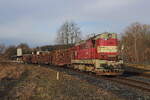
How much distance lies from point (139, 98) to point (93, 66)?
10545 millimetres

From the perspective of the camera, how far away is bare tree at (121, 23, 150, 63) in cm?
5869

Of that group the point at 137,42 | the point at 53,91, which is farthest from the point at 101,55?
the point at 137,42

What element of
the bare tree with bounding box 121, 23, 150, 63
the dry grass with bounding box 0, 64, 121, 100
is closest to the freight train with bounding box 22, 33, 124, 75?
the dry grass with bounding box 0, 64, 121, 100

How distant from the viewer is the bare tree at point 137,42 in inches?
2311

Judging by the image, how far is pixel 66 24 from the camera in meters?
86.4

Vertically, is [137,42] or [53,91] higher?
[137,42]

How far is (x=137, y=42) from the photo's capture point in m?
63.8

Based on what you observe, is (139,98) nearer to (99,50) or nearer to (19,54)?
(99,50)

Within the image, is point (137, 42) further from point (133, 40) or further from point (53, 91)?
point (53, 91)

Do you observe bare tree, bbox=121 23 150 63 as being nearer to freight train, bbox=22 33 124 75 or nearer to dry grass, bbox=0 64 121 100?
freight train, bbox=22 33 124 75

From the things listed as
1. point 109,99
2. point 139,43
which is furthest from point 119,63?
point 139,43

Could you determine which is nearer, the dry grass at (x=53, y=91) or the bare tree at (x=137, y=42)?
the dry grass at (x=53, y=91)

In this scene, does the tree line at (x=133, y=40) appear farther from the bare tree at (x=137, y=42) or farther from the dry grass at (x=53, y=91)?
the dry grass at (x=53, y=91)

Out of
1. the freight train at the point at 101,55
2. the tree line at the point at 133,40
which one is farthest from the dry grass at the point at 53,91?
the tree line at the point at 133,40
